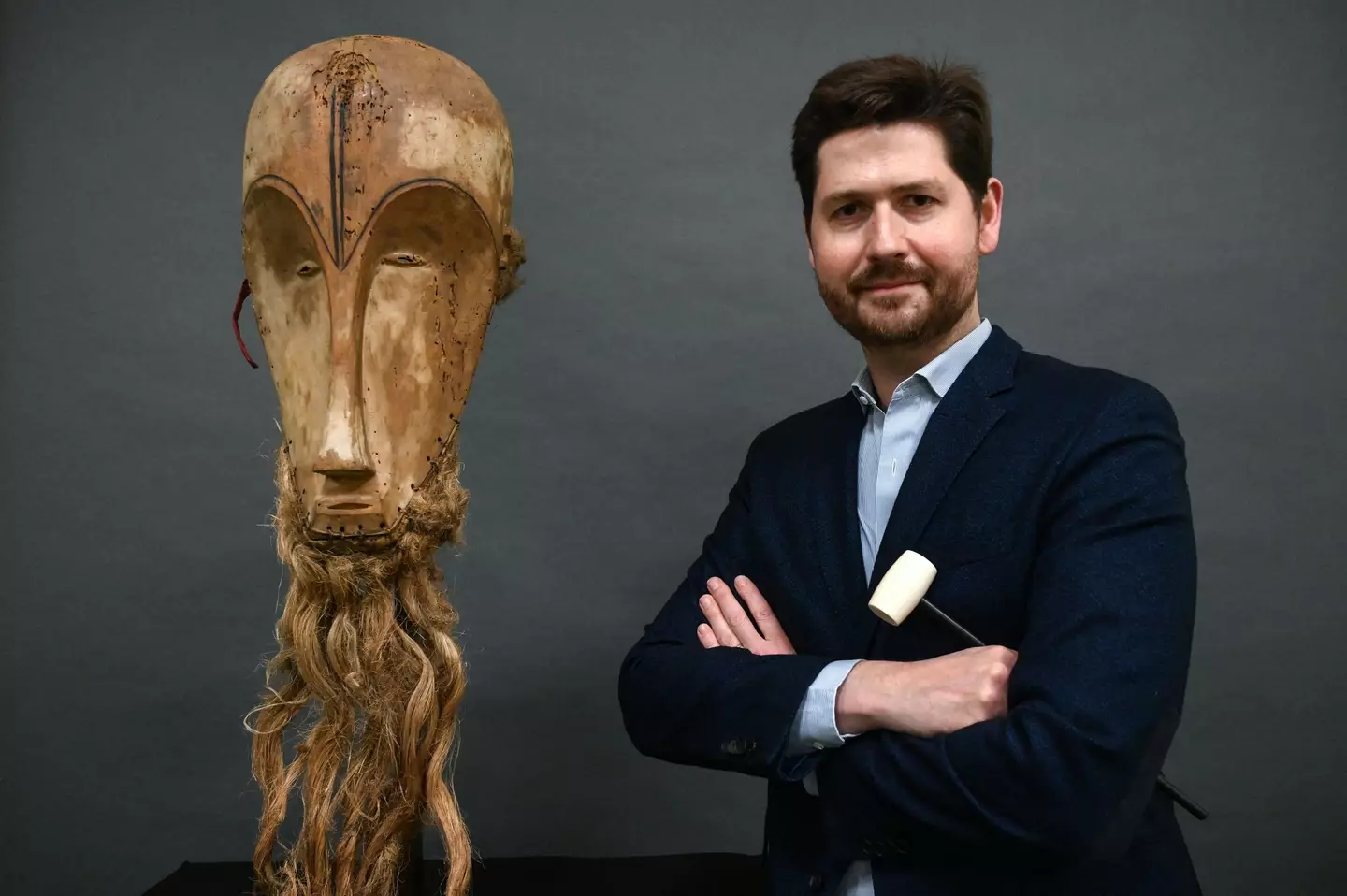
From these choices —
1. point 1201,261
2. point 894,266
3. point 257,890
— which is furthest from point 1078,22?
point 257,890

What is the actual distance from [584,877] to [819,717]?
0.94 m

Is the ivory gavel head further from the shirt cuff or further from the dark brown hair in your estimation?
the dark brown hair

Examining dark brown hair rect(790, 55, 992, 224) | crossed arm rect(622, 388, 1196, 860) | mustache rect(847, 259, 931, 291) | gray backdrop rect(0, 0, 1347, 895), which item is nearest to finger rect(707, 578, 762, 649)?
crossed arm rect(622, 388, 1196, 860)

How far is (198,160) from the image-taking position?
9.35 feet

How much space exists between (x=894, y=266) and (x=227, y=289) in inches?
67.8

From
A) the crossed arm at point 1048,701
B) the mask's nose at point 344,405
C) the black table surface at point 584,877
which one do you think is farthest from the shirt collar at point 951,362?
the black table surface at point 584,877

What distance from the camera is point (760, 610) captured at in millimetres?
1976

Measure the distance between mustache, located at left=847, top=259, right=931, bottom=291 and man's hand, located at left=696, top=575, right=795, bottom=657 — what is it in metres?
0.54

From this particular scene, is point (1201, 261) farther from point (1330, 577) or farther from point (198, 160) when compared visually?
point (198, 160)

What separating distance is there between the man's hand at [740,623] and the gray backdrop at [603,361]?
0.87 metres

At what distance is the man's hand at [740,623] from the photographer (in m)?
1.94

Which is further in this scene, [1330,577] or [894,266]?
[1330,577]

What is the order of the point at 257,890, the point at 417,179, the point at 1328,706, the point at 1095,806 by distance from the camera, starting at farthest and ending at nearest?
the point at 1328,706, the point at 257,890, the point at 417,179, the point at 1095,806

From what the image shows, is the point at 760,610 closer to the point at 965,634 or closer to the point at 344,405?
the point at 965,634
